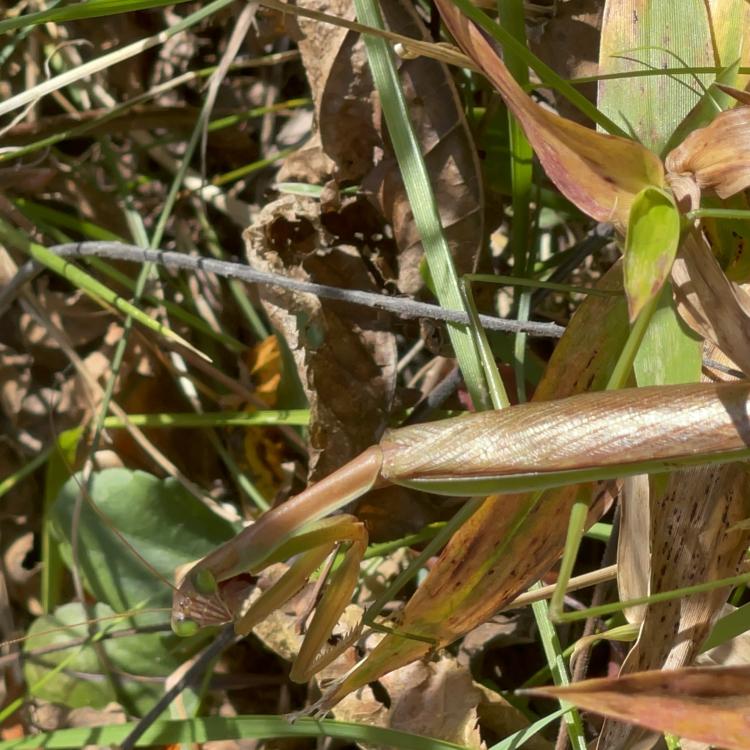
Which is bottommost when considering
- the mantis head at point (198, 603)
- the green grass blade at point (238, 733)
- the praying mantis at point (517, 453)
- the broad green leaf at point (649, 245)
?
the green grass blade at point (238, 733)

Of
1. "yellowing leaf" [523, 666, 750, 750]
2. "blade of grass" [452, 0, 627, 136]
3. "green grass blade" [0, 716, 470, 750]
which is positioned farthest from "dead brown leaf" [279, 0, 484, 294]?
"yellowing leaf" [523, 666, 750, 750]

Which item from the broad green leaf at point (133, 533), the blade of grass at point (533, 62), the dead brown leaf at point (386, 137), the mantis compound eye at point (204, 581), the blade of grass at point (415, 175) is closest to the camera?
the mantis compound eye at point (204, 581)

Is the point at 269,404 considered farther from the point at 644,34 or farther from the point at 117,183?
the point at 644,34

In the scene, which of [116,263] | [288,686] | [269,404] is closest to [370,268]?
[269,404]

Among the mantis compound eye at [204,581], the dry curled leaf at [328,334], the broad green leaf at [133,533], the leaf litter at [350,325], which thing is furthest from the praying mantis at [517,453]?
the broad green leaf at [133,533]

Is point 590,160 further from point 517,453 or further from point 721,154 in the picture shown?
point 517,453

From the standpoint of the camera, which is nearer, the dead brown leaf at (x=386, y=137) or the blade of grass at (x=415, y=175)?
the blade of grass at (x=415, y=175)

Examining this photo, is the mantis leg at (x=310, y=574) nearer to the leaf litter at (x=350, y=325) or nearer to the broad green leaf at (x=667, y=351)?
the leaf litter at (x=350, y=325)

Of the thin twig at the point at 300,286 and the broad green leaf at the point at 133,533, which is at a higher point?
the thin twig at the point at 300,286

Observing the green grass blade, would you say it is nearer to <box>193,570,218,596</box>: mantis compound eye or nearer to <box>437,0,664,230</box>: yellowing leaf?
<box>193,570,218,596</box>: mantis compound eye
